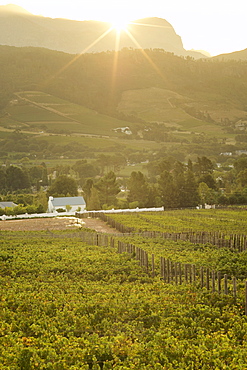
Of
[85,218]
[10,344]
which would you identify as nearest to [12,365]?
[10,344]

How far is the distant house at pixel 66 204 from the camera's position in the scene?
8219 cm

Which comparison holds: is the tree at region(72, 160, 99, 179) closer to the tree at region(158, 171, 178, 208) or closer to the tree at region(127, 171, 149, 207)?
the tree at region(127, 171, 149, 207)

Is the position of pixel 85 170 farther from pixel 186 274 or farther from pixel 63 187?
pixel 186 274

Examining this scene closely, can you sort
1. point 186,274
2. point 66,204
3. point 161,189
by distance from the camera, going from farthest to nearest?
point 161,189
point 66,204
point 186,274

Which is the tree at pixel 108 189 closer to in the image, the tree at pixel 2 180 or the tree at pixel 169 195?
the tree at pixel 169 195

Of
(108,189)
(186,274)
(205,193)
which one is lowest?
(186,274)

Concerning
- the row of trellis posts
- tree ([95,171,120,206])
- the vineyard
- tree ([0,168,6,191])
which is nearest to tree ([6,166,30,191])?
tree ([0,168,6,191])

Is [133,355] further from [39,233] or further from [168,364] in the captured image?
[39,233]

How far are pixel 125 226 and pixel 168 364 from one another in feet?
119

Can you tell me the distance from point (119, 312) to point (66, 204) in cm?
6707

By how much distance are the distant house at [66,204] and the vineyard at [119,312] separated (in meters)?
51.9

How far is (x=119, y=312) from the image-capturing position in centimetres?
1669

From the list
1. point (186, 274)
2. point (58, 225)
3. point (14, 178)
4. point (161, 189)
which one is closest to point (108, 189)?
point (161, 189)

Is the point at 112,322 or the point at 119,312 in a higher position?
the point at 119,312
